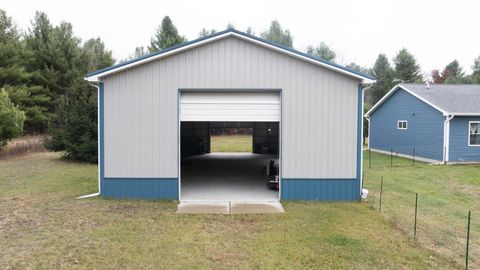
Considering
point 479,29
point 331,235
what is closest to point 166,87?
point 331,235

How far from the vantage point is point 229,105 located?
8.30 metres

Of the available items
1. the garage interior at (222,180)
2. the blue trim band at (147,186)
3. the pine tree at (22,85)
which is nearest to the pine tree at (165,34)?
the pine tree at (22,85)

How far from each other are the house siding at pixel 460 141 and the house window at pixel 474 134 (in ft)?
0.59

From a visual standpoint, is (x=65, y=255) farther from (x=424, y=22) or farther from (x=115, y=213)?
(x=424, y=22)

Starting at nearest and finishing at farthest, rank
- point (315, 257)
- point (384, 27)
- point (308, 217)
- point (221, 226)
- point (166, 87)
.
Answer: point (315, 257), point (221, 226), point (308, 217), point (166, 87), point (384, 27)

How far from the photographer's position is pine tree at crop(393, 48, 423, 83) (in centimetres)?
3794

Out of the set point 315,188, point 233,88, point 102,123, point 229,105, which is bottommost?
point 315,188

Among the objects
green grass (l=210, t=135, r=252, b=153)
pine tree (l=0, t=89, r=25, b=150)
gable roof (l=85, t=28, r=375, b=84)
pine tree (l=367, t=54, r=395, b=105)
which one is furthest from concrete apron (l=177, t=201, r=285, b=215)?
pine tree (l=367, t=54, r=395, b=105)

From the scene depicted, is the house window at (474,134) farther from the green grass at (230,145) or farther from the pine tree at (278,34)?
the pine tree at (278,34)

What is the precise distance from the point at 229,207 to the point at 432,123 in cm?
1279

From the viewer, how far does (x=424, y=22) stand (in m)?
35.2

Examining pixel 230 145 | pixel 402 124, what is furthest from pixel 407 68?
pixel 230 145

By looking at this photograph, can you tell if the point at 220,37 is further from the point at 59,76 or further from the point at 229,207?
the point at 59,76

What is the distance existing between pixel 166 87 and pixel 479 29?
46.6 meters
